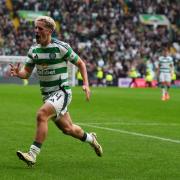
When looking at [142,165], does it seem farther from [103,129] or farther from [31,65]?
[103,129]

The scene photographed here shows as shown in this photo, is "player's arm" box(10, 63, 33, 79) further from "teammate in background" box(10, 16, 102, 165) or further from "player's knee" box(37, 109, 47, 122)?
"player's knee" box(37, 109, 47, 122)

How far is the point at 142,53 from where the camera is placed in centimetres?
5294

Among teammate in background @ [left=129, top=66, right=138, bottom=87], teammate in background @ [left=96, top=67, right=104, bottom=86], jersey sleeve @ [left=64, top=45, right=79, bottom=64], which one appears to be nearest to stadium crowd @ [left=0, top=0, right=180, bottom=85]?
teammate in background @ [left=96, top=67, right=104, bottom=86]

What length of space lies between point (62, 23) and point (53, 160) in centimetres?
4273

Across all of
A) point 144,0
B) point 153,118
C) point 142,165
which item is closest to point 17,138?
point 142,165

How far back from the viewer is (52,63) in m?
9.94

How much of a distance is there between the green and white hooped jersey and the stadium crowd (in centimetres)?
3780

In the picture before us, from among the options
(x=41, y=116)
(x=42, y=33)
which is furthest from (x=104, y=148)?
(x=42, y=33)

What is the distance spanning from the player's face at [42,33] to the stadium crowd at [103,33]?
38.0 metres

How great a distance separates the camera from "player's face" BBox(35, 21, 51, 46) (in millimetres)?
9680

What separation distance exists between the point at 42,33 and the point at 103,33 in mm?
43666

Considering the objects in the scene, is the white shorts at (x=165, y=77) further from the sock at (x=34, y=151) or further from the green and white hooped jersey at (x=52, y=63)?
the sock at (x=34, y=151)

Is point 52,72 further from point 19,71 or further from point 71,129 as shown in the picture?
point 71,129

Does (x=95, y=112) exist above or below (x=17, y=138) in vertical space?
below
